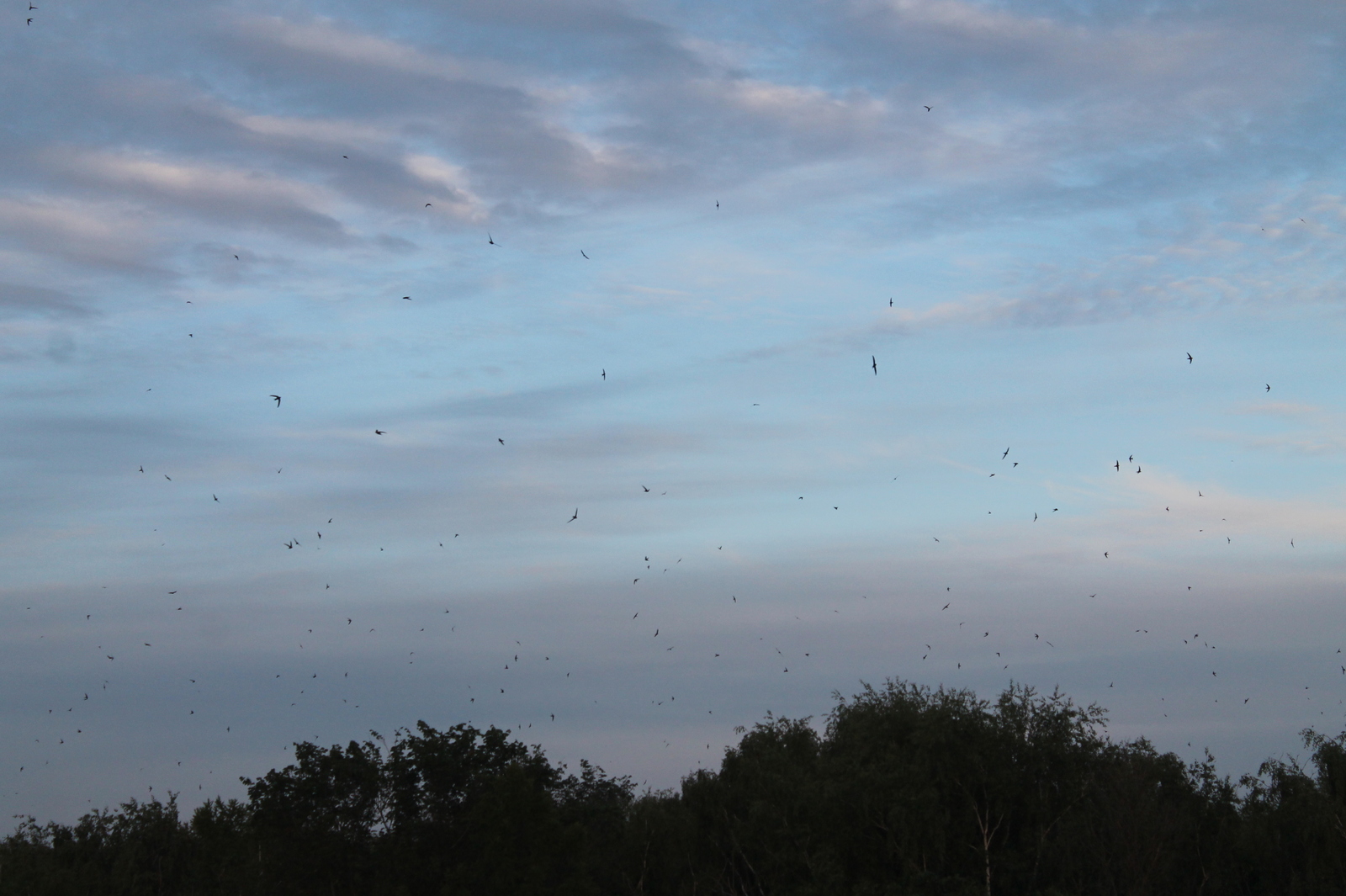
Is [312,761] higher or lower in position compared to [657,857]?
higher

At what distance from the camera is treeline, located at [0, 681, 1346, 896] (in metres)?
47.8

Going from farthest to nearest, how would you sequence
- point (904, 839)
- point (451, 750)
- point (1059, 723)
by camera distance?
point (451, 750)
point (1059, 723)
point (904, 839)

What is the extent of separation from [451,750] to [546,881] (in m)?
10.7

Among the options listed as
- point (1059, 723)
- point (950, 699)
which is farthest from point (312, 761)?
point (1059, 723)

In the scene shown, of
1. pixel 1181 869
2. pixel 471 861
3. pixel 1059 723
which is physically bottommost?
pixel 1181 869

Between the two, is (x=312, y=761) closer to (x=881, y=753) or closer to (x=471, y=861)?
(x=471, y=861)

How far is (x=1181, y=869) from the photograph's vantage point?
165 feet

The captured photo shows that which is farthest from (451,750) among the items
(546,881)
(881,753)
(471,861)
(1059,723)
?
(1059,723)

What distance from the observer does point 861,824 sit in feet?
161

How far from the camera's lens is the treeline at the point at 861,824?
4784cm

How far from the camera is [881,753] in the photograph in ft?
171

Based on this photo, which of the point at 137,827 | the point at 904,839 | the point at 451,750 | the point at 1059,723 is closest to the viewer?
the point at 904,839

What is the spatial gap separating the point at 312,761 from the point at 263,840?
12.8 feet

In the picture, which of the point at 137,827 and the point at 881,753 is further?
the point at 137,827
